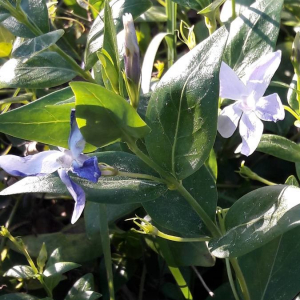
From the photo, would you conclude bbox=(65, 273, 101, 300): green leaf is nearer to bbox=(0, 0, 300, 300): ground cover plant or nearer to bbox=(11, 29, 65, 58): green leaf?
bbox=(0, 0, 300, 300): ground cover plant

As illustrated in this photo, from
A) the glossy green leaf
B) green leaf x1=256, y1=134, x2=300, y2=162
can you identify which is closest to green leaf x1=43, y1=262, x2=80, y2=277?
the glossy green leaf

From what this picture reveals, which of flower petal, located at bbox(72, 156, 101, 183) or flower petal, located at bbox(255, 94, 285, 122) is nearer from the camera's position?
flower petal, located at bbox(72, 156, 101, 183)

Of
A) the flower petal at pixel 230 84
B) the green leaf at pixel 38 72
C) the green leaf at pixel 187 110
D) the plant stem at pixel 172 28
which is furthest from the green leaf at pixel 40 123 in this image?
the plant stem at pixel 172 28

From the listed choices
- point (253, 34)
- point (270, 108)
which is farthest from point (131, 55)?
point (253, 34)

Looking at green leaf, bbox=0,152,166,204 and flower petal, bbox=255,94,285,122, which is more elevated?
flower petal, bbox=255,94,285,122

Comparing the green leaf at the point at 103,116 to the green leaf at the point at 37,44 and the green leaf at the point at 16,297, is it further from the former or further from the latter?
the green leaf at the point at 16,297

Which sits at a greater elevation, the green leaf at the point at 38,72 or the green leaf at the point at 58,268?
the green leaf at the point at 38,72

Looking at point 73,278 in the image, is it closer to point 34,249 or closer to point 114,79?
point 34,249

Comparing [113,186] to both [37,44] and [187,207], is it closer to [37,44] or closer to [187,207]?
[187,207]

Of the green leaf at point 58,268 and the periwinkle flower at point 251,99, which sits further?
the green leaf at point 58,268
